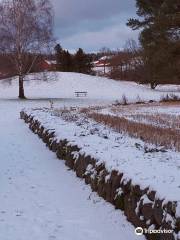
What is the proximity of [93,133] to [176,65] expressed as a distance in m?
24.7

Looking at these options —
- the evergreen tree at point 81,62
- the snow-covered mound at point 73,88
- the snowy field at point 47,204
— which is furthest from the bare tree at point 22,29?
the evergreen tree at point 81,62

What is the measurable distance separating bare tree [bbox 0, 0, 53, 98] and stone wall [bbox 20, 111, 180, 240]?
111ft

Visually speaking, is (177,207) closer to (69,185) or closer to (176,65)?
(69,185)

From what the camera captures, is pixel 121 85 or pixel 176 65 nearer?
pixel 176 65

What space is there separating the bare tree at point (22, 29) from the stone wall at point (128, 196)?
33.9 m

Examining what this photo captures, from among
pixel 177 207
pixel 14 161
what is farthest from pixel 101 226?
pixel 14 161

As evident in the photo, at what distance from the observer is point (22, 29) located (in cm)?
4409

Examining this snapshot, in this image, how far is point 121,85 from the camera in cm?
6347

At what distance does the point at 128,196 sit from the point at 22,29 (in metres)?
38.8

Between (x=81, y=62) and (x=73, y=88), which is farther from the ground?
(x=81, y=62)
